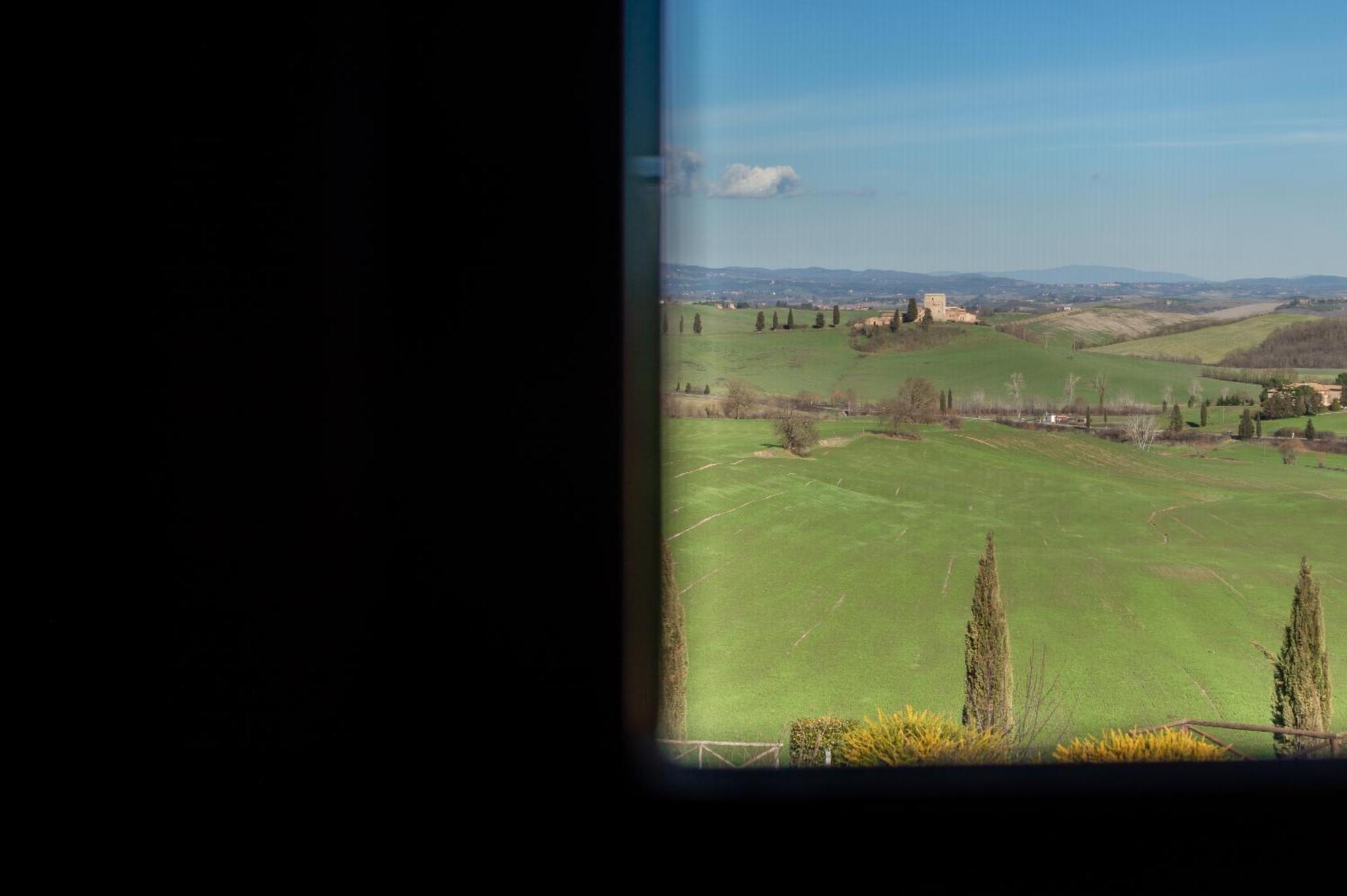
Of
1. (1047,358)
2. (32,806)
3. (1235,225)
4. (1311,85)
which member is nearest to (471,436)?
(32,806)

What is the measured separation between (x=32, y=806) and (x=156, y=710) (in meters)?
0.23

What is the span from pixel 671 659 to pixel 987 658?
2.41 ft

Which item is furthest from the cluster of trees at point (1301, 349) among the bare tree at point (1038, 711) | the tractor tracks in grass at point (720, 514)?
the tractor tracks in grass at point (720, 514)

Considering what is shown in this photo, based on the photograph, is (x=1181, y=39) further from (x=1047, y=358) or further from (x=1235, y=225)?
(x=1047, y=358)

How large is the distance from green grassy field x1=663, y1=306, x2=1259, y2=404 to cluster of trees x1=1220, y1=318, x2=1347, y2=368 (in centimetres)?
8

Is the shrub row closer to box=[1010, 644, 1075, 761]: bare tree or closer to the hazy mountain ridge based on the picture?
box=[1010, 644, 1075, 761]: bare tree

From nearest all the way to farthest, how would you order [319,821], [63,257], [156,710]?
[63,257], [156,710], [319,821]

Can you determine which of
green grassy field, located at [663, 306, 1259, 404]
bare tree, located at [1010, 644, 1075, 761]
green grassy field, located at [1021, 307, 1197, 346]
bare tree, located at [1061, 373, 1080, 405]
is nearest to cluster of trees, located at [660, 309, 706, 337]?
green grassy field, located at [663, 306, 1259, 404]

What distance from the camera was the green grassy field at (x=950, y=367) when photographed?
2404 millimetres

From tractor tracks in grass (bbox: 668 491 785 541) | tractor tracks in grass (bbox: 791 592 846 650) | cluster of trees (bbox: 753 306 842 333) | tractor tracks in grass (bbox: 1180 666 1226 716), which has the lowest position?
tractor tracks in grass (bbox: 1180 666 1226 716)

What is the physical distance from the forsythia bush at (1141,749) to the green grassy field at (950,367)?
2.62 feet

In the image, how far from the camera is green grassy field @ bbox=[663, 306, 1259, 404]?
2.40 meters

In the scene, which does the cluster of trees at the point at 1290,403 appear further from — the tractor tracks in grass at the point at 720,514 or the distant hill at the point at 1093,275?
the tractor tracks in grass at the point at 720,514

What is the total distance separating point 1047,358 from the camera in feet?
8.11
